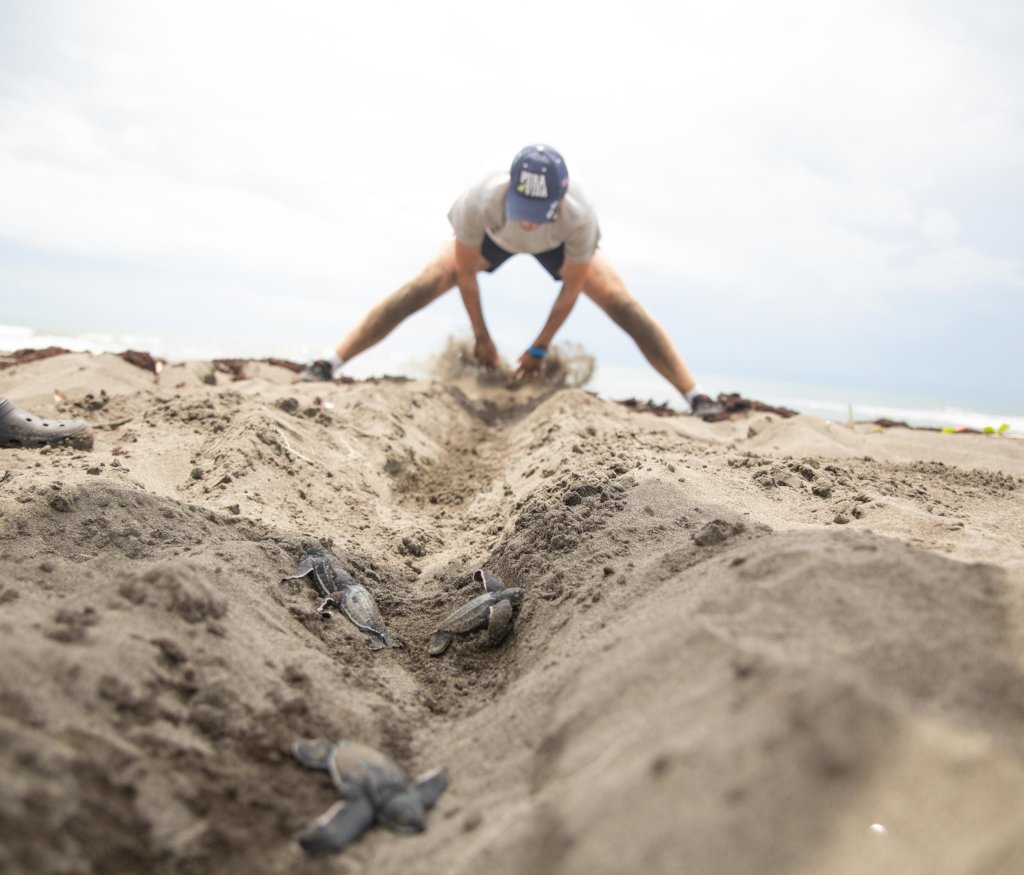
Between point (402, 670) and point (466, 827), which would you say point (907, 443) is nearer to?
point (402, 670)

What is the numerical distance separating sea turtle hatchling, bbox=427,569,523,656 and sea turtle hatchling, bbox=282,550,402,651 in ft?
0.50

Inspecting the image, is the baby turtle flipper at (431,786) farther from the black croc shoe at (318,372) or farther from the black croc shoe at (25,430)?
the black croc shoe at (318,372)

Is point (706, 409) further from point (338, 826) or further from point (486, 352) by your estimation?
→ point (338, 826)

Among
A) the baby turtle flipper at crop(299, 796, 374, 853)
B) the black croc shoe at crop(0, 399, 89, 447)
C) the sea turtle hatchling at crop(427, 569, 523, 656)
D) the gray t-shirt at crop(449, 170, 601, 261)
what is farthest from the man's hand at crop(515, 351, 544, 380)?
the baby turtle flipper at crop(299, 796, 374, 853)

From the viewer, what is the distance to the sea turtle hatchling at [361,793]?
1.42m

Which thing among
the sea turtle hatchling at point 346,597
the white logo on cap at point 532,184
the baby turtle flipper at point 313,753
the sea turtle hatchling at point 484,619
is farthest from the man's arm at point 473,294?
the baby turtle flipper at point 313,753

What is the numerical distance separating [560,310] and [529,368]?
78cm

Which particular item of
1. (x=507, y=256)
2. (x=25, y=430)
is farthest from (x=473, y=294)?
(x=25, y=430)

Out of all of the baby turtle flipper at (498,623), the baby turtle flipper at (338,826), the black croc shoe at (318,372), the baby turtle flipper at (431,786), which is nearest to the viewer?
the baby turtle flipper at (338,826)

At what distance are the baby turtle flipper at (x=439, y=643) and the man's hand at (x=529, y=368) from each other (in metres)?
4.92

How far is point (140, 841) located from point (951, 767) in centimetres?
145

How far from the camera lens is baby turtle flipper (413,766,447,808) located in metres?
1.57

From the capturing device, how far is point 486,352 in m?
7.45

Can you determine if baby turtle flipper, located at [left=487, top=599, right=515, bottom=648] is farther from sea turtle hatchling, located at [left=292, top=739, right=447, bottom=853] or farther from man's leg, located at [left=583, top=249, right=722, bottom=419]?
man's leg, located at [left=583, top=249, right=722, bottom=419]
